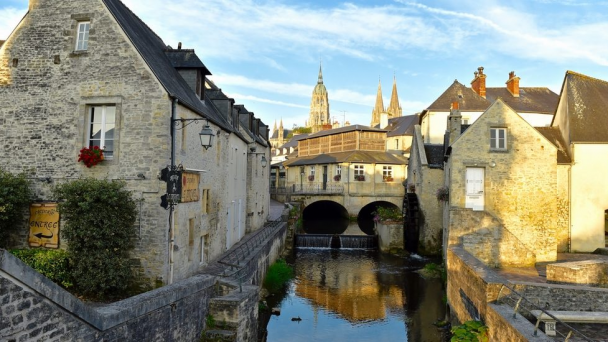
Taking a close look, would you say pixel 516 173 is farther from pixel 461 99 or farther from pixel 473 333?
pixel 461 99

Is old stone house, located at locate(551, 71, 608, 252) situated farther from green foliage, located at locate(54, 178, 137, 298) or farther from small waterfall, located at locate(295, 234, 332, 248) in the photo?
green foliage, located at locate(54, 178, 137, 298)

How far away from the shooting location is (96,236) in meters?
9.05

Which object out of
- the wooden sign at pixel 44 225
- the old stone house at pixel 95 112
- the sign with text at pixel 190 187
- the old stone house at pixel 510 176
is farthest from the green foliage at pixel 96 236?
the old stone house at pixel 510 176

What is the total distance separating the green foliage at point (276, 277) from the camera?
618 inches

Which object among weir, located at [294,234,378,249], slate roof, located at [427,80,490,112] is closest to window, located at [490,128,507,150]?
weir, located at [294,234,378,249]

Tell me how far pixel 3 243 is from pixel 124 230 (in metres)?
3.17

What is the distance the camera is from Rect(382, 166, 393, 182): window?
37.9 metres

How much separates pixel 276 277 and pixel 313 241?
32.9 ft

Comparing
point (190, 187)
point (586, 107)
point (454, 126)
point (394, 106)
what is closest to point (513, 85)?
point (586, 107)

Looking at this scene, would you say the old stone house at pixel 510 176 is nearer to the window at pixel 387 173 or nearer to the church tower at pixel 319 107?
the window at pixel 387 173

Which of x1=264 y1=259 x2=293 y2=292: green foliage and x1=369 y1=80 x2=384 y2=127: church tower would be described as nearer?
x1=264 y1=259 x2=293 y2=292: green foliage

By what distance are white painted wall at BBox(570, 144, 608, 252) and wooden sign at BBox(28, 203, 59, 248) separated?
17.8m

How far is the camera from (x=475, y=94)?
108 ft

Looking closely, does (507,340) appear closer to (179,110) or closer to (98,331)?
(98,331)
